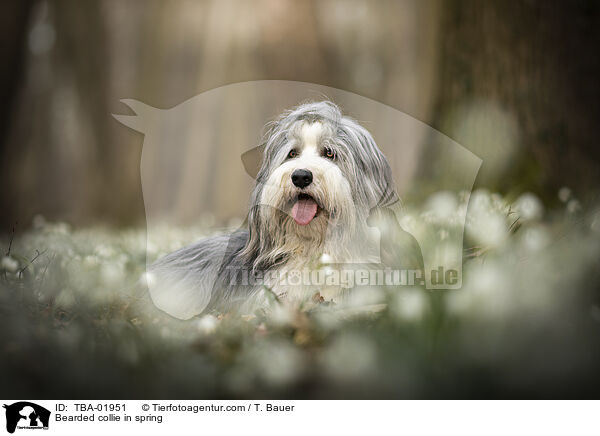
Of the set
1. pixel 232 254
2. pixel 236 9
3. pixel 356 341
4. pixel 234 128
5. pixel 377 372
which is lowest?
pixel 377 372

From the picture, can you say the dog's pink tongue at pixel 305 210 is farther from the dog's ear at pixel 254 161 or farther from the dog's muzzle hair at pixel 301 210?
the dog's ear at pixel 254 161

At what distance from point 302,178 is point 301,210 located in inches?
7.1

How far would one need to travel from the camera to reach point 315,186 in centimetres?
262

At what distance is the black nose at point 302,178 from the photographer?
2.59 metres

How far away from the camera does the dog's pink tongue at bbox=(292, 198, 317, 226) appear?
2.68m

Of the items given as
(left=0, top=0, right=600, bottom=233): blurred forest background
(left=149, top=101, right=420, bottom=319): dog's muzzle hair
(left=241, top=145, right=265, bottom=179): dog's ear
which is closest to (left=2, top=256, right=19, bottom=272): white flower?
(left=149, top=101, right=420, bottom=319): dog's muzzle hair

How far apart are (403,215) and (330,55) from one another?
3.25 m
